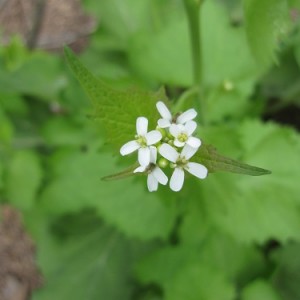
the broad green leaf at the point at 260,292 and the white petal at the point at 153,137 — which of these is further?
Result: the broad green leaf at the point at 260,292

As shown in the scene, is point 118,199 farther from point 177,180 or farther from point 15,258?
point 15,258

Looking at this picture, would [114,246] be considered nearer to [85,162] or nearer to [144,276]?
[144,276]

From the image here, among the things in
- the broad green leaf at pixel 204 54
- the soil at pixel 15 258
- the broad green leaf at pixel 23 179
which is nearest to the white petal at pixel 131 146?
the broad green leaf at pixel 204 54

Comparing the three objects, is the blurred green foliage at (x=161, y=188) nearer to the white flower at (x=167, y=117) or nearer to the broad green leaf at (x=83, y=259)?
the broad green leaf at (x=83, y=259)

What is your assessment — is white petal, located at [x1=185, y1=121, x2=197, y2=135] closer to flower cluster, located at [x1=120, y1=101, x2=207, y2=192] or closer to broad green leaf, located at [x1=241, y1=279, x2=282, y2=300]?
flower cluster, located at [x1=120, y1=101, x2=207, y2=192]

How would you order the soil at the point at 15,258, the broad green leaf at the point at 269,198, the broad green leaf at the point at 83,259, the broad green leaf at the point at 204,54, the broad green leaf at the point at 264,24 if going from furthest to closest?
the soil at the point at 15,258 < the broad green leaf at the point at 83,259 < the broad green leaf at the point at 204,54 < the broad green leaf at the point at 269,198 < the broad green leaf at the point at 264,24

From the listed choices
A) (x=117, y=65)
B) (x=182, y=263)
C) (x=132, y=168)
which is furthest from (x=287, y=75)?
(x=132, y=168)

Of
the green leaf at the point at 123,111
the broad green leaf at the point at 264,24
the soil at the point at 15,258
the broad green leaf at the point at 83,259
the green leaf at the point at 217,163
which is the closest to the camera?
the green leaf at the point at 217,163
